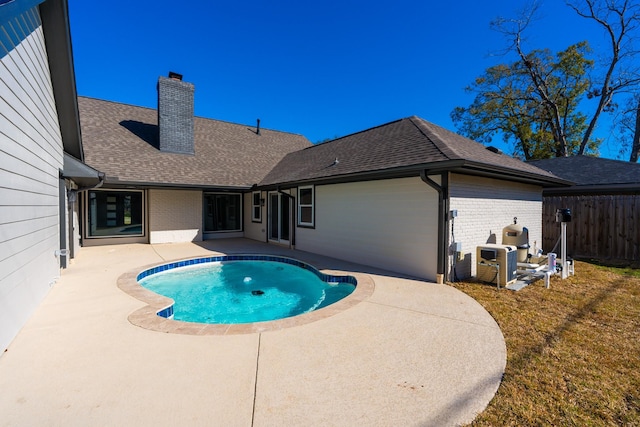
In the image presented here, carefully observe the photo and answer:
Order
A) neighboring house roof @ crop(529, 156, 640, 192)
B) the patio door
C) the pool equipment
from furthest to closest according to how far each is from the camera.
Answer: the patio door → neighboring house roof @ crop(529, 156, 640, 192) → the pool equipment

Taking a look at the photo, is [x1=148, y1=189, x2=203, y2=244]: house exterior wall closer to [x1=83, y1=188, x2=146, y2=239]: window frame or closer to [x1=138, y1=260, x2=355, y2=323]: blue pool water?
[x1=83, y1=188, x2=146, y2=239]: window frame

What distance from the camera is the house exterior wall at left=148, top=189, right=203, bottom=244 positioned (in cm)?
1194

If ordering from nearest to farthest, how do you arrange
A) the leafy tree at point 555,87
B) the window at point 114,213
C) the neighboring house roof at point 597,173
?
the neighboring house roof at point 597,173, the window at point 114,213, the leafy tree at point 555,87

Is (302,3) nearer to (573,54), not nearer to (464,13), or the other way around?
(464,13)

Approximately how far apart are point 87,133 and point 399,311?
1381 centimetres

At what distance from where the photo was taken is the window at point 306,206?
10.2 meters

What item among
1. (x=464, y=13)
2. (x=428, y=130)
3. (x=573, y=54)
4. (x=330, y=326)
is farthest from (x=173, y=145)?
(x=573, y=54)

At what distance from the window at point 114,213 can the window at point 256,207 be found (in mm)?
4610

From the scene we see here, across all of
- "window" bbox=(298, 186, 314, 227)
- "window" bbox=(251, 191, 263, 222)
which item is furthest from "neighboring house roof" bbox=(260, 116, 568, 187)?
"window" bbox=(251, 191, 263, 222)

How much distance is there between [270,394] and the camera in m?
2.52

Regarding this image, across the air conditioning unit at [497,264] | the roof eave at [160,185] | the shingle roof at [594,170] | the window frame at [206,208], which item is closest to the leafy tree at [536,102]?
the shingle roof at [594,170]

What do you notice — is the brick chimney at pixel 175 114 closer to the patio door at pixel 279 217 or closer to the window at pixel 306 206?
the patio door at pixel 279 217

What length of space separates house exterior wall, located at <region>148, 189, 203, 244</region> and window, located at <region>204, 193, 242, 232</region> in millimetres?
615

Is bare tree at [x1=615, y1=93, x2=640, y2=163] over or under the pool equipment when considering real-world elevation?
over
